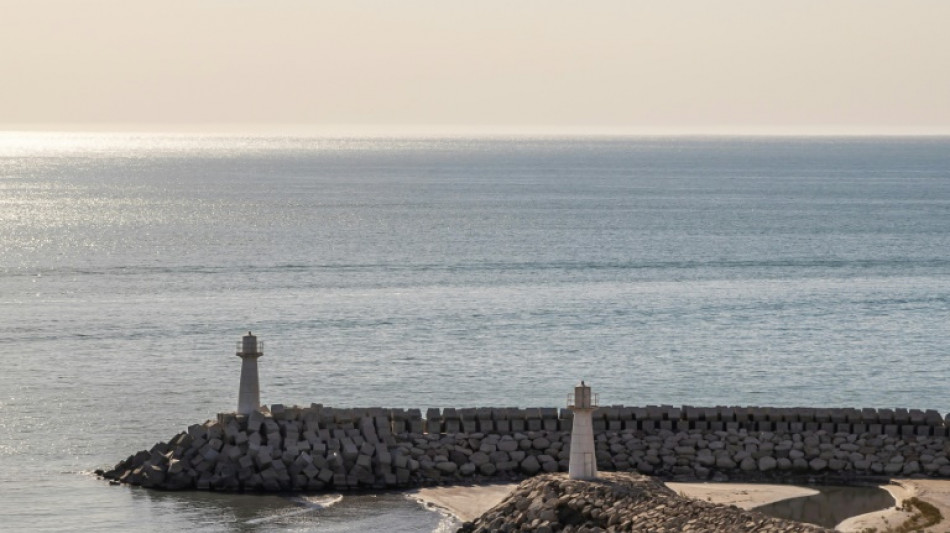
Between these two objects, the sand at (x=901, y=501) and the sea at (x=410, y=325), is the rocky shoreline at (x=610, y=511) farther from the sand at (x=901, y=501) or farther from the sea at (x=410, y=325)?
the sand at (x=901, y=501)

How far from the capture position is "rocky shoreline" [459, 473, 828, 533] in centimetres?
2623

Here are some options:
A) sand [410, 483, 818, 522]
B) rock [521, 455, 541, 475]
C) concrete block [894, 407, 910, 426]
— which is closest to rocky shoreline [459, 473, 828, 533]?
sand [410, 483, 818, 522]

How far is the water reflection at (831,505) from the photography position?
31.1 metres

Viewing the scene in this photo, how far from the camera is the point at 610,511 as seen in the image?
90.4ft

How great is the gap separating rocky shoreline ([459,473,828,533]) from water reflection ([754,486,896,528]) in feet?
11.3

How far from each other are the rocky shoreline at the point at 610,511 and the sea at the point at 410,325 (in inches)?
85.1

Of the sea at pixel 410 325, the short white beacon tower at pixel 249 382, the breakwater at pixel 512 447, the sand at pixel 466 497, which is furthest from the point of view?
the sea at pixel 410 325

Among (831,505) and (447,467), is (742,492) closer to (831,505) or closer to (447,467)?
(831,505)

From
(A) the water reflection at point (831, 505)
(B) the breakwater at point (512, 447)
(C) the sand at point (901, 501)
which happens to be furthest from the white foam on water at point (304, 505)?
(C) the sand at point (901, 501)

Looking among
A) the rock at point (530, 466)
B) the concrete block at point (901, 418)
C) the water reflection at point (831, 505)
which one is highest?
the concrete block at point (901, 418)

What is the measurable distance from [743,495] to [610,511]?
5.28 metres

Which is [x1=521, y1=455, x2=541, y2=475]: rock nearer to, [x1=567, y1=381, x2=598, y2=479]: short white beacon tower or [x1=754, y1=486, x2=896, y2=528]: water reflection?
[x1=567, y1=381, x2=598, y2=479]: short white beacon tower

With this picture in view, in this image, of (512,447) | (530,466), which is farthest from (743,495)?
(512,447)

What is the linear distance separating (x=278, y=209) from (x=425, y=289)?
7103 cm
